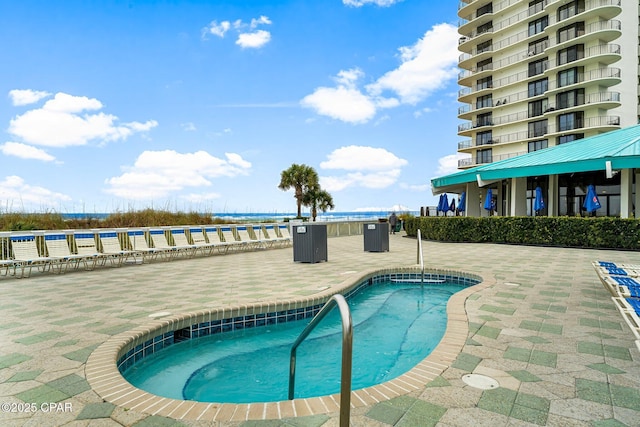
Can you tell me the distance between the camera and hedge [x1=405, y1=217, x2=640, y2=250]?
12531 mm

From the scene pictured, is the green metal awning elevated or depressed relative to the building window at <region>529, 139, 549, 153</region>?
depressed

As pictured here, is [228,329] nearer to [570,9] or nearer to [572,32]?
[572,32]

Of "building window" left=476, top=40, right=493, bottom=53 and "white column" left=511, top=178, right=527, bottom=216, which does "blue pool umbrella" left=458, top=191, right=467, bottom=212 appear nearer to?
"white column" left=511, top=178, right=527, bottom=216

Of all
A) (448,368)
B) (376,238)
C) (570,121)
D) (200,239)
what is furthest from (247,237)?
(570,121)

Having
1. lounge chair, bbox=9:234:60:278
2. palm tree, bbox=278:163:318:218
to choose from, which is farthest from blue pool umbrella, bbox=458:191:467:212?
lounge chair, bbox=9:234:60:278

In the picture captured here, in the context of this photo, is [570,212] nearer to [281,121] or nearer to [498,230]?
[498,230]

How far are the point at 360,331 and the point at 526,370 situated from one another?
2.33 metres

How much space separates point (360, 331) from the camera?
192 inches

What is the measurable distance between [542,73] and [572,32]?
13.3 feet

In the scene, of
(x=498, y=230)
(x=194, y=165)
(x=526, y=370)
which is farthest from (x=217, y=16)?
(x=526, y=370)

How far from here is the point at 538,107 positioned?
38375 millimetres

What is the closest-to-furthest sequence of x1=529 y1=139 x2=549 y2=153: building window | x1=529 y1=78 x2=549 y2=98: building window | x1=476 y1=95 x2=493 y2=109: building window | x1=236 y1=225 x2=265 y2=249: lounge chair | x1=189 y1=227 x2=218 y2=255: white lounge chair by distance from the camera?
x1=189 y1=227 x2=218 y2=255: white lounge chair
x1=236 y1=225 x2=265 y2=249: lounge chair
x1=529 y1=139 x2=549 y2=153: building window
x1=529 y1=78 x2=549 y2=98: building window
x1=476 y1=95 x2=493 y2=109: building window

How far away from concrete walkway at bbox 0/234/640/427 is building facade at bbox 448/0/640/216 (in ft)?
116

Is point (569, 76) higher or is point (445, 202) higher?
point (569, 76)
